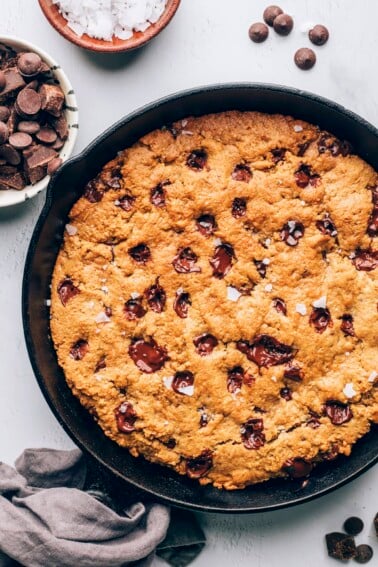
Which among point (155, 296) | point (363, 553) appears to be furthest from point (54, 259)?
point (363, 553)

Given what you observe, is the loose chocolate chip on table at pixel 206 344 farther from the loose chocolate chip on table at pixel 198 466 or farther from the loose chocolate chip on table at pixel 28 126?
the loose chocolate chip on table at pixel 28 126

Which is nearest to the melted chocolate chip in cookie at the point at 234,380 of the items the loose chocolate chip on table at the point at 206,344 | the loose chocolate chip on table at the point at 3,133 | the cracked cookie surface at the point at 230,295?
the cracked cookie surface at the point at 230,295

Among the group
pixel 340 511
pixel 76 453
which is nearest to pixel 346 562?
pixel 340 511

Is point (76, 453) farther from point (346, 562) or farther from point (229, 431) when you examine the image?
point (346, 562)

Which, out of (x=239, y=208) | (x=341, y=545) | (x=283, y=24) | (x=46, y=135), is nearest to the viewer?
(x=239, y=208)

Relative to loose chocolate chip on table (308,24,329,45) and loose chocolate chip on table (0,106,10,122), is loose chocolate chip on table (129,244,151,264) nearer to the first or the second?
loose chocolate chip on table (0,106,10,122)

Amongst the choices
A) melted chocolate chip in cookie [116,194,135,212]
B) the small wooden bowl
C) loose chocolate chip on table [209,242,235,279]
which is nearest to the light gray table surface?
the small wooden bowl

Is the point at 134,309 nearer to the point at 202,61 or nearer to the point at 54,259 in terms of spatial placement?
the point at 54,259
